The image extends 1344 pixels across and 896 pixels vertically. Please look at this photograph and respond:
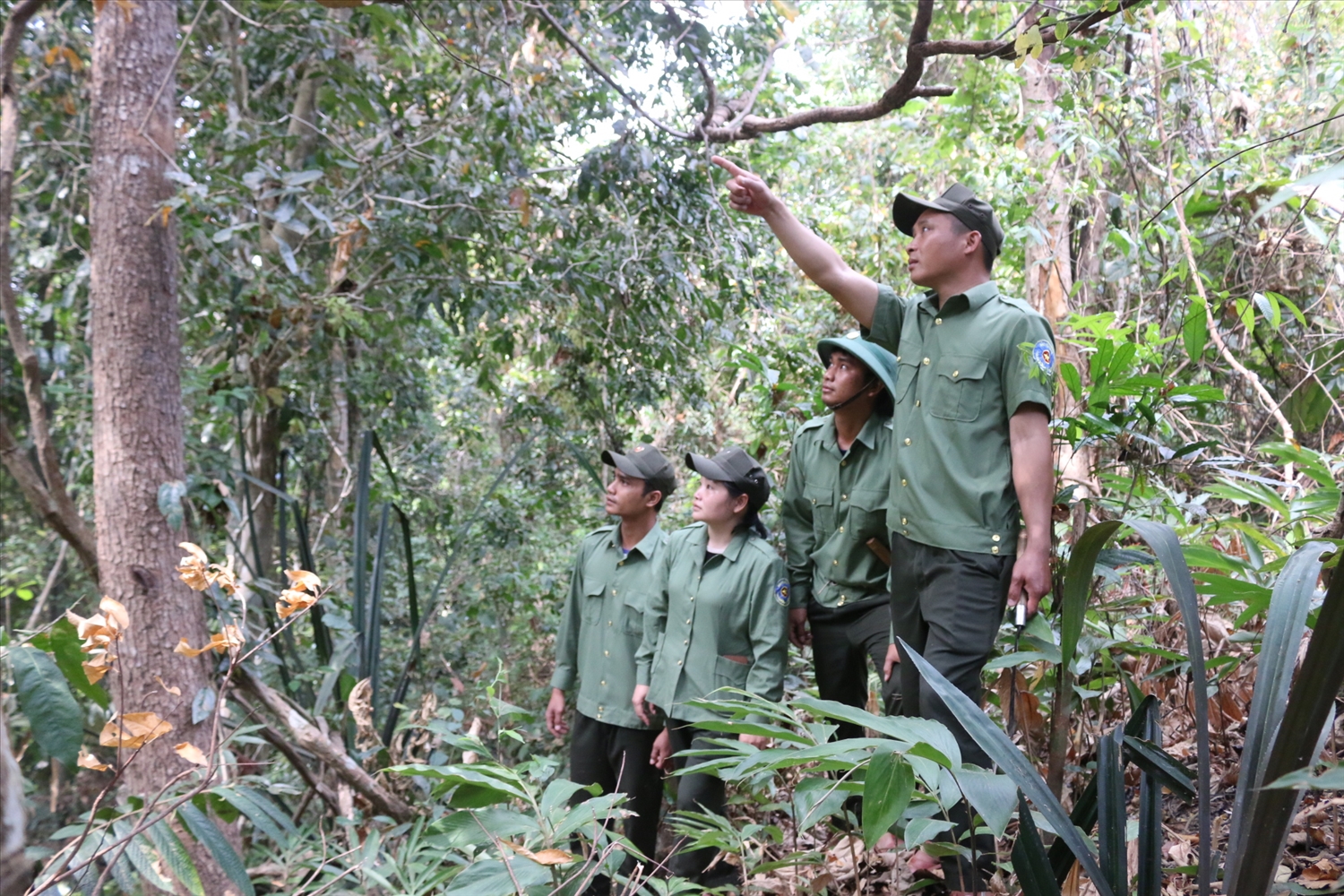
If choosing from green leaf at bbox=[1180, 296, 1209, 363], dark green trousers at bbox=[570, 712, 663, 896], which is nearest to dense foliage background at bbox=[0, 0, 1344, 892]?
green leaf at bbox=[1180, 296, 1209, 363]

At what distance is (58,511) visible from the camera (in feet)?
9.37

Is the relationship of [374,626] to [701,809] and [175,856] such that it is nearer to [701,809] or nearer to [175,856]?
[701,809]

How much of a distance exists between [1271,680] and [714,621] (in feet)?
6.83

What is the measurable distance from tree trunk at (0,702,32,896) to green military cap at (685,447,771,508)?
8.79ft

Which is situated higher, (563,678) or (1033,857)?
(1033,857)

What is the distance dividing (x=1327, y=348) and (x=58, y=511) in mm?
4305

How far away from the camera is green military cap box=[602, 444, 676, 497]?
136 inches

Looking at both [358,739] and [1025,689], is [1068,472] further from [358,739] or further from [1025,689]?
[358,739]

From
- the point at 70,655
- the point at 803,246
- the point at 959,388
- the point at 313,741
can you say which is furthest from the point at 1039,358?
the point at 313,741

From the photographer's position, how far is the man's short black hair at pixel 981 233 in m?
2.36

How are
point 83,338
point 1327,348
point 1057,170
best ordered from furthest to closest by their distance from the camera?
point 83,338 → point 1057,170 → point 1327,348

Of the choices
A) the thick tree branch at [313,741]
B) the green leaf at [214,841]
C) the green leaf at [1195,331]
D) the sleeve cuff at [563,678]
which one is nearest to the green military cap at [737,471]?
the sleeve cuff at [563,678]

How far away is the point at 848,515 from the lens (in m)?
2.82

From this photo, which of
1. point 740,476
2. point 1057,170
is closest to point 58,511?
point 740,476
